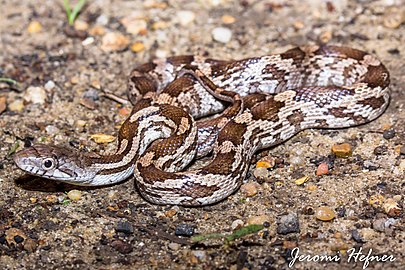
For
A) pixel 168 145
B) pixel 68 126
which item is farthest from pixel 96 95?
pixel 168 145

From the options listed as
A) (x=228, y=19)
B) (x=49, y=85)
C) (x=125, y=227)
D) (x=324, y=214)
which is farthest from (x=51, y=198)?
(x=228, y=19)

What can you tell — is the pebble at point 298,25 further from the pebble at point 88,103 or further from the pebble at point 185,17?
the pebble at point 88,103

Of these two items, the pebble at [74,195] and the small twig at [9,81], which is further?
the small twig at [9,81]

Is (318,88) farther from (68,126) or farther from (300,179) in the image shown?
(68,126)

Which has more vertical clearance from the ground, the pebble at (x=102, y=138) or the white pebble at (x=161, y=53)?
the white pebble at (x=161, y=53)

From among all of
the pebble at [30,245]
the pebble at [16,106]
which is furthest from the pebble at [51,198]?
the pebble at [16,106]

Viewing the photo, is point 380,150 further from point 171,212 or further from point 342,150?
point 171,212

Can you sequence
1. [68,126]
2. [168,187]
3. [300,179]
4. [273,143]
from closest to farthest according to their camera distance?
[168,187], [300,179], [273,143], [68,126]

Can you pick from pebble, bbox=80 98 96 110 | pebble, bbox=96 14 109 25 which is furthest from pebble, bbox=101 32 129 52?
pebble, bbox=80 98 96 110
